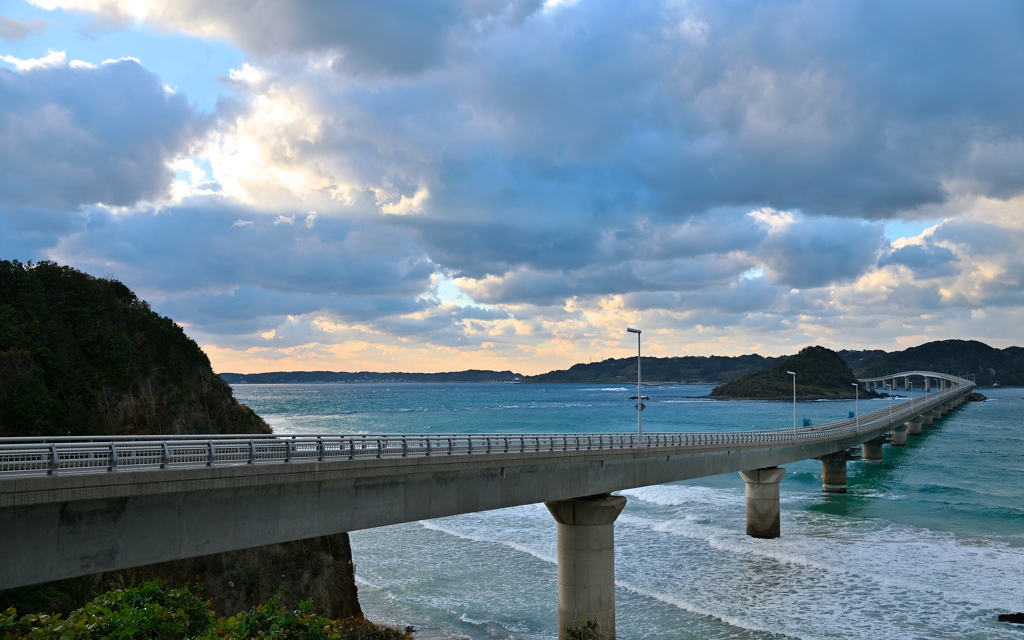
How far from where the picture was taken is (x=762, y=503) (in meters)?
47.4

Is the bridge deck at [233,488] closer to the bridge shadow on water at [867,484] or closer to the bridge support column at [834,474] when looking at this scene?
the bridge shadow on water at [867,484]

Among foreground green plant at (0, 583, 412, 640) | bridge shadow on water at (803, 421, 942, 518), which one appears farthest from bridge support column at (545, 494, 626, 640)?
bridge shadow on water at (803, 421, 942, 518)

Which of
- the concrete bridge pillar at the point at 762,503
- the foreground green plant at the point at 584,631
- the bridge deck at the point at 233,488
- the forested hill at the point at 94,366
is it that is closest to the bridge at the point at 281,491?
the bridge deck at the point at 233,488

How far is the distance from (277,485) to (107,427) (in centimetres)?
1947

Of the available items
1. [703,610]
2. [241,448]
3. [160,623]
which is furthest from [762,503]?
[160,623]

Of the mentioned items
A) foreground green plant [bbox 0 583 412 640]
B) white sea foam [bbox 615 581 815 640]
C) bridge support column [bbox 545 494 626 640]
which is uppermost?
foreground green plant [bbox 0 583 412 640]

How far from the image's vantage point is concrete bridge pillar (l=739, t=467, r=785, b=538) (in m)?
46.5

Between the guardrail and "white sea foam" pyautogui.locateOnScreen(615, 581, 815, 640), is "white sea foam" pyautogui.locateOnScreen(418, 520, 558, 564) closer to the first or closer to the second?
"white sea foam" pyautogui.locateOnScreen(615, 581, 815, 640)

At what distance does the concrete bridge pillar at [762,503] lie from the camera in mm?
46531

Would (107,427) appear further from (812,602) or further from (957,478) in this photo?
(957,478)

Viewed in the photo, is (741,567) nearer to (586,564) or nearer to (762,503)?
(762,503)

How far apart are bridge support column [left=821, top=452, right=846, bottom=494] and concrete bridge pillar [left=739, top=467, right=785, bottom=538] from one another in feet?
78.4

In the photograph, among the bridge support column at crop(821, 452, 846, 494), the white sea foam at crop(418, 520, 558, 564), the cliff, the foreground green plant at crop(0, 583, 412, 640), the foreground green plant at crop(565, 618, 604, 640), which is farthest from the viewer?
the bridge support column at crop(821, 452, 846, 494)

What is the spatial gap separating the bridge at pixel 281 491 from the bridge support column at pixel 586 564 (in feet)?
0.15
